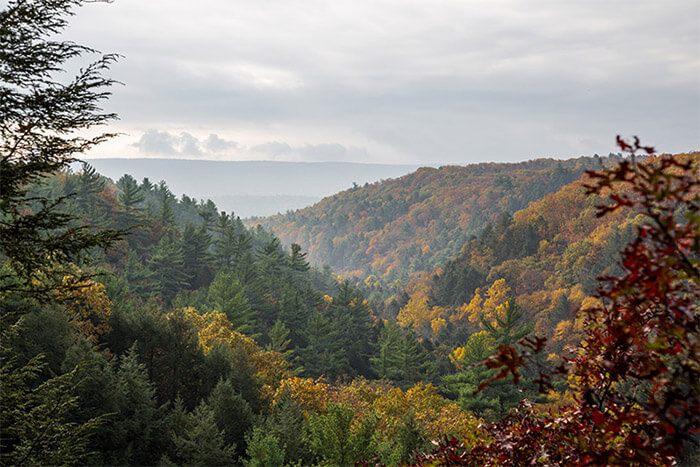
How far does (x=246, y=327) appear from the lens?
4066 cm

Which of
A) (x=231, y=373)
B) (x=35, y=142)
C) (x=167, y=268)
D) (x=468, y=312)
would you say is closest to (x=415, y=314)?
(x=468, y=312)

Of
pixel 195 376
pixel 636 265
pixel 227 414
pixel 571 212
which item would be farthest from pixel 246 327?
pixel 571 212

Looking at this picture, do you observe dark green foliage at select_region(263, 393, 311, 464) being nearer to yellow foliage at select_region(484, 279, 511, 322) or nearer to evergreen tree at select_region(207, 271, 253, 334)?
evergreen tree at select_region(207, 271, 253, 334)

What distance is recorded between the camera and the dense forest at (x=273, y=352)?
9.75 ft

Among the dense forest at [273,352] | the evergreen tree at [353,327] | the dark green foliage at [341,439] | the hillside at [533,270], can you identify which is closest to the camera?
the dense forest at [273,352]

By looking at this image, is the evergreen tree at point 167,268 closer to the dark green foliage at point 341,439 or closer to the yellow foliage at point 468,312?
the dark green foliage at point 341,439

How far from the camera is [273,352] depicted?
35406 mm

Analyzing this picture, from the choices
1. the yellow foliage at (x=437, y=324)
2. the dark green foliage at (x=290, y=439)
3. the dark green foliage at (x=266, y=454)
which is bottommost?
the yellow foliage at (x=437, y=324)

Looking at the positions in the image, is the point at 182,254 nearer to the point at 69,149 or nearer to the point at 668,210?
the point at 69,149

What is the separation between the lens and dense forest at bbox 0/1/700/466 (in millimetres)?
2973

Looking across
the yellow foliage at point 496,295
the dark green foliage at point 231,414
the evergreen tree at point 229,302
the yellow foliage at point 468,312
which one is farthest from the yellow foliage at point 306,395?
the yellow foliage at point 496,295

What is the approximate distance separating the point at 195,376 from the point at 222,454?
29.2ft

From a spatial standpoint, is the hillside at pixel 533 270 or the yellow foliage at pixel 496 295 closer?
the hillside at pixel 533 270

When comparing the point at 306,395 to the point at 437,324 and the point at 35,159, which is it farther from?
the point at 437,324
